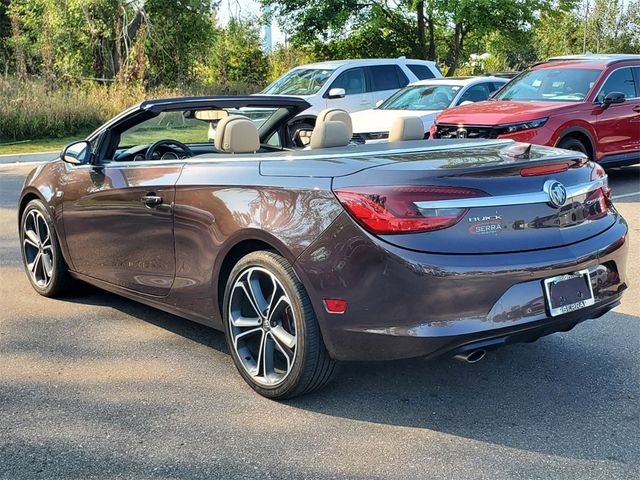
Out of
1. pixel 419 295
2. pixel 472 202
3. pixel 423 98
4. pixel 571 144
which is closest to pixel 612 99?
pixel 571 144

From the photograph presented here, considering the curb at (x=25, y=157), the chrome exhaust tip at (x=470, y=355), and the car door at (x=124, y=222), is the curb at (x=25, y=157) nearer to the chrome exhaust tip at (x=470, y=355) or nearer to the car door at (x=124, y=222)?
the car door at (x=124, y=222)

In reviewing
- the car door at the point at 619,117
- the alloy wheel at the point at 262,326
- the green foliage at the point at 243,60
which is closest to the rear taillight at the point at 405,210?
the alloy wheel at the point at 262,326

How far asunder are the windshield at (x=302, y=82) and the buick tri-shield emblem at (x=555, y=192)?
36.2ft

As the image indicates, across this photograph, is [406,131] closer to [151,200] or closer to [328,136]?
[328,136]

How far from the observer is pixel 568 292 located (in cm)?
347

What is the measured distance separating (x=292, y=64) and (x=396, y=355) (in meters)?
29.9

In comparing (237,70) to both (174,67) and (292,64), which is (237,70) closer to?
(292,64)

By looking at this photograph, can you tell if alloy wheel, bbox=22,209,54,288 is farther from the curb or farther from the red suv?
the curb

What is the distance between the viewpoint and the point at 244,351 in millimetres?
3945

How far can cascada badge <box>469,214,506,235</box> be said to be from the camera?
3.28 m

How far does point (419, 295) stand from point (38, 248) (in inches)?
138

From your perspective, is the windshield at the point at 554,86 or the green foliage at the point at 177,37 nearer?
the windshield at the point at 554,86

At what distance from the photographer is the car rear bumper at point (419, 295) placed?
3213mm

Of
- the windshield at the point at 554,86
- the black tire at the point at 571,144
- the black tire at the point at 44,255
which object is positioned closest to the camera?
the black tire at the point at 44,255
